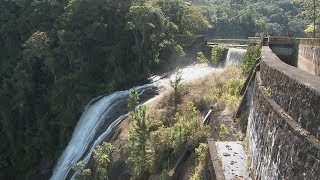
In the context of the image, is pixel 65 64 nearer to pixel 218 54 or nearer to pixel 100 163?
pixel 218 54

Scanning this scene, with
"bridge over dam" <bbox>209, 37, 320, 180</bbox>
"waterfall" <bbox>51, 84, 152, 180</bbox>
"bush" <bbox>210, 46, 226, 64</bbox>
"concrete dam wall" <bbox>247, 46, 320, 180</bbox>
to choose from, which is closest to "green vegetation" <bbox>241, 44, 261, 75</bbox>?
"bridge over dam" <bbox>209, 37, 320, 180</bbox>

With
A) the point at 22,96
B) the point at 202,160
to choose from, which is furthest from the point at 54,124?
the point at 202,160

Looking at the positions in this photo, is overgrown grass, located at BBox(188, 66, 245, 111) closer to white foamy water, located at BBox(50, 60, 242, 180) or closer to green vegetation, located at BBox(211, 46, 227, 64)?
white foamy water, located at BBox(50, 60, 242, 180)

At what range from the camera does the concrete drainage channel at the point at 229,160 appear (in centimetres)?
977

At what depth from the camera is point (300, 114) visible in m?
6.18

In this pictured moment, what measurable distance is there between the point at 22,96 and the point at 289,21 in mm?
52032

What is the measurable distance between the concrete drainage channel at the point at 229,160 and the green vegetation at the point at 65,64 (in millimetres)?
15450

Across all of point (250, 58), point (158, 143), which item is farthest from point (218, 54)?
point (158, 143)

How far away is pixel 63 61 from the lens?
28.7 meters

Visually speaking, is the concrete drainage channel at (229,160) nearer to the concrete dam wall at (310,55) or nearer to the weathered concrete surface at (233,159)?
the weathered concrete surface at (233,159)

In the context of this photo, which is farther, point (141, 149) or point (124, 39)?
point (124, 39)

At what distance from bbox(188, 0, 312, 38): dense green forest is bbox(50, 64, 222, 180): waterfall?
81.6 ft

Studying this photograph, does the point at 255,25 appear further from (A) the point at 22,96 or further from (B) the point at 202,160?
(B) the point at 202,160

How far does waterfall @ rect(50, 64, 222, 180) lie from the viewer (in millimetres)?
20739
